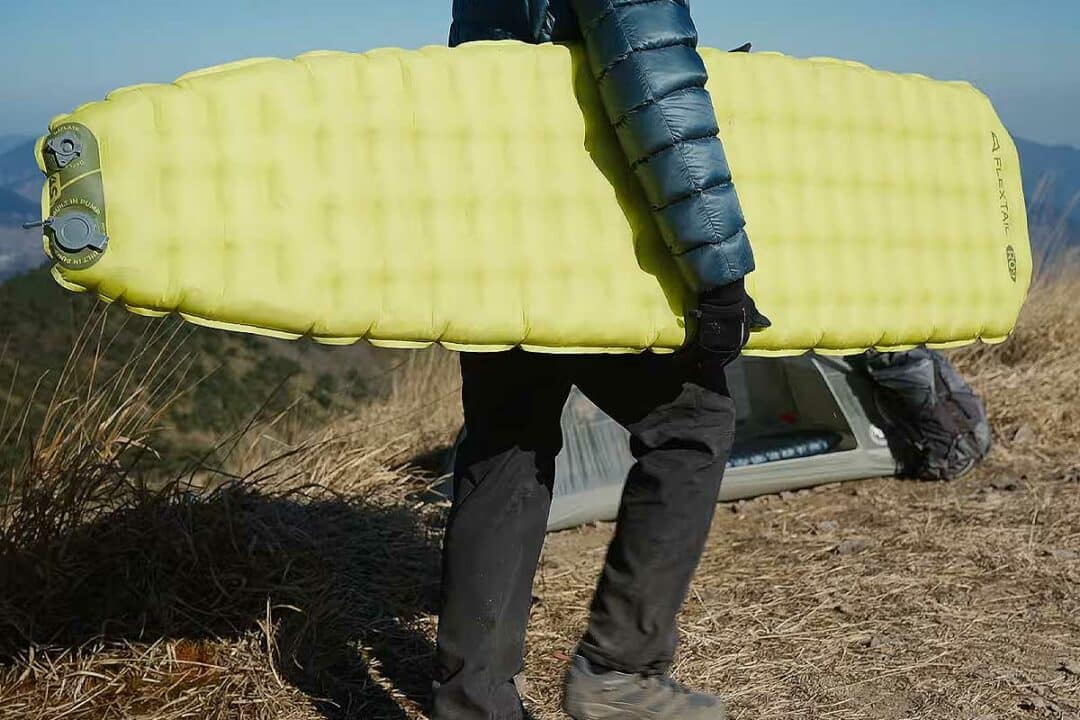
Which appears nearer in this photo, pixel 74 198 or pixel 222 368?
pixel 74 198

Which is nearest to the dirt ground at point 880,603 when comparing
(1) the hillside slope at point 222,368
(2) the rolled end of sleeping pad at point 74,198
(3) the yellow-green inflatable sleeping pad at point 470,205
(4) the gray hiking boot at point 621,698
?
(4) the gray hiking boot at point 621,698

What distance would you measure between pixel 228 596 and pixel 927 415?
227 cm

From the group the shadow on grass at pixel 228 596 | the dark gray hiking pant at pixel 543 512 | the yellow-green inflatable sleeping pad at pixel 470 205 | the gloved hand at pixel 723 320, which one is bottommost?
the shadow on grass at pixel 228 596

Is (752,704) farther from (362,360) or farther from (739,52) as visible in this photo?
(362,360)

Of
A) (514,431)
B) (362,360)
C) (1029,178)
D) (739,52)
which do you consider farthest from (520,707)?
(1029,178)

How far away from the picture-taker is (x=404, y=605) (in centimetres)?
281

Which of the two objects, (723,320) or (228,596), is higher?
(723,320)

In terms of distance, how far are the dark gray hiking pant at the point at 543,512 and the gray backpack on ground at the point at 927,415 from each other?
2100 mm

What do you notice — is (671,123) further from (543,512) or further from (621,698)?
(621,698)

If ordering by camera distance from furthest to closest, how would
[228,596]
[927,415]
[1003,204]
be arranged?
[927,415]
[228,596]
[1003,204]

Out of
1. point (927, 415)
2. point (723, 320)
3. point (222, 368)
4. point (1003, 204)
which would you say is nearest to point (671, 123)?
point (723, 320)

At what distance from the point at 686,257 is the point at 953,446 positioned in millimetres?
2313

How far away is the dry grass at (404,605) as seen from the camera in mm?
2352

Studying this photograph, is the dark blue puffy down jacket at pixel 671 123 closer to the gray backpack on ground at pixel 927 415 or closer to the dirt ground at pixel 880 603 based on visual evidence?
the dirt ground at pixel 880 603
